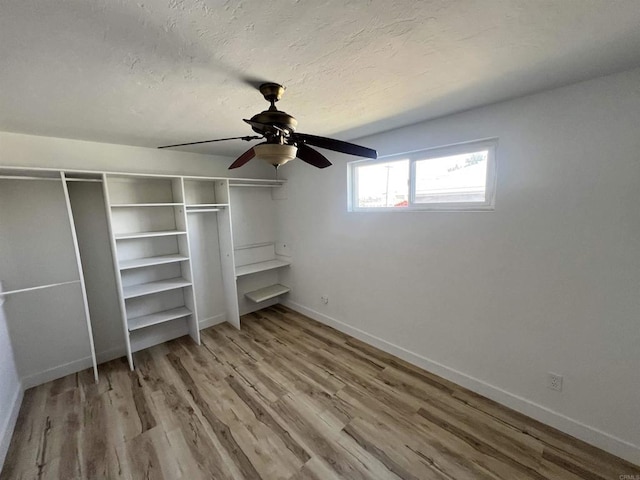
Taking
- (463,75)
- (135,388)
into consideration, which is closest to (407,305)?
(463,75)

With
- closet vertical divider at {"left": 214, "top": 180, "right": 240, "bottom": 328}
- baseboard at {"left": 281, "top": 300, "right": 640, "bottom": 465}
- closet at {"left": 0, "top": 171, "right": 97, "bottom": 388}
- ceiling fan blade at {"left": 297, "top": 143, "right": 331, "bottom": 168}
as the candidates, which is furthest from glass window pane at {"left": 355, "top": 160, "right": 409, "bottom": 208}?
closet at {"left": 0, "top": 171, "right": 97, "bottom": 388}

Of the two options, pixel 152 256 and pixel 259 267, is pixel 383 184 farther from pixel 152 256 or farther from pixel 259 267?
pixel 152 256

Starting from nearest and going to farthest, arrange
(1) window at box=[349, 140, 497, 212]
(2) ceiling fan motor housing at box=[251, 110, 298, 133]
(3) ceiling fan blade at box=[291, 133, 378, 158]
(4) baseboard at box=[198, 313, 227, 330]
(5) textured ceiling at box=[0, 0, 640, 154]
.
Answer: (5) textured ceiling at box=[0, 0, 640, 154], (2) ceiling fan motor housing at box=[251, 110, 298, 133], (3) ceiling fan blade at box=[291, 133, 378, 158], (1) window at box=[349, 140, 497, 212], (4) baseboard at box=[198, 313, 227, 330]

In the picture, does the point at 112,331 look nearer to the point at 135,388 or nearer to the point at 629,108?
Result: the point at 135,388

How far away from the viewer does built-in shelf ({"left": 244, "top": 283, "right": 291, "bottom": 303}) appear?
357 centimetres

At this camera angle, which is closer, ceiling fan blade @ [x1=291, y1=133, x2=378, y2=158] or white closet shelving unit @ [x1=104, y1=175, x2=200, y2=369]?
ceiling fan blade @ [x1=291, y1=133, x2=378, y2=158]

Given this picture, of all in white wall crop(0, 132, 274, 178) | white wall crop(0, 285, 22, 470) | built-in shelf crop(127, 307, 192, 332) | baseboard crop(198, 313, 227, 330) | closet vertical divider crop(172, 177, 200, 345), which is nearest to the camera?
white wall crop(0, 285, 22, 470)

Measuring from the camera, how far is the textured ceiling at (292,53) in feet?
2.89

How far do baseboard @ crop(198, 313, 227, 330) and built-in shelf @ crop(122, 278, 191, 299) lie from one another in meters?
0.74

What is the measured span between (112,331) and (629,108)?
4.59 m

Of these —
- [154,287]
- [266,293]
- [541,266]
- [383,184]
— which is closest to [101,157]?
[154,287]

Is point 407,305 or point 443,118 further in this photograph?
point 407,305

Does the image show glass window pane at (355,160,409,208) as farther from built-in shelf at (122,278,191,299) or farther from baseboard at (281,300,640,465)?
built-in shelf at (122,278,191,299)

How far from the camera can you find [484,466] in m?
1.53
